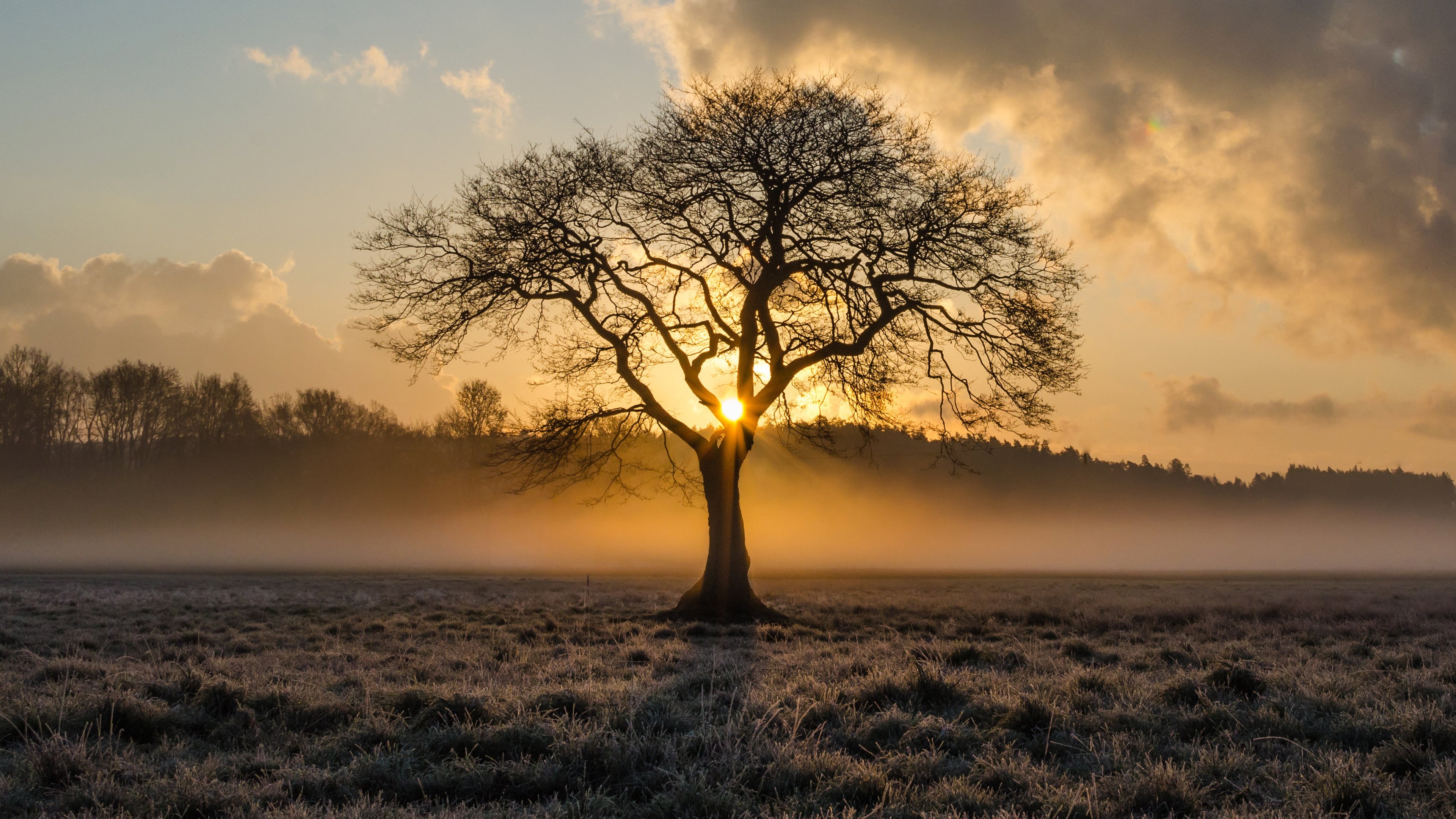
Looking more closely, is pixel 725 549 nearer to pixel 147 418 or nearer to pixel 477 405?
pixel 477 405

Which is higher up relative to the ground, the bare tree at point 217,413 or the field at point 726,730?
the bare tree at point 217,413

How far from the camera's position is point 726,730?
19.1ft

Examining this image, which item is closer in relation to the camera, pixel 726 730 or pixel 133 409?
pixel 726 730

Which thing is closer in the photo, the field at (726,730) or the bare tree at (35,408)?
the field at (726,730)

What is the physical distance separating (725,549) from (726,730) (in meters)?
14.2

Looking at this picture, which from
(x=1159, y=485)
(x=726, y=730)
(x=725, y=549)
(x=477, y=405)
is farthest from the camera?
(x=1159, y=485)

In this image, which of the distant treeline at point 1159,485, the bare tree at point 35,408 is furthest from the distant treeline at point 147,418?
the distant treeline at point 1159,485

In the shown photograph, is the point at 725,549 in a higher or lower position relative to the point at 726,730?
higher

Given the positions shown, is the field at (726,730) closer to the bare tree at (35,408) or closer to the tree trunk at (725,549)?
the tree trunk at (725,549)

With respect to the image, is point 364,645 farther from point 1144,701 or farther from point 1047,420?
point 1047,420

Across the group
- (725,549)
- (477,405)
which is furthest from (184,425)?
(725,549)

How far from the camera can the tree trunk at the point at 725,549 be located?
19.5 meters

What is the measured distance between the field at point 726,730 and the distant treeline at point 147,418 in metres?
56.9

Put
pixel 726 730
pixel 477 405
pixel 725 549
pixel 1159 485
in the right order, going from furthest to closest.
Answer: pixel 1159 485 → pixel 477 405 → pixel 725 549 → pixel 726 730
